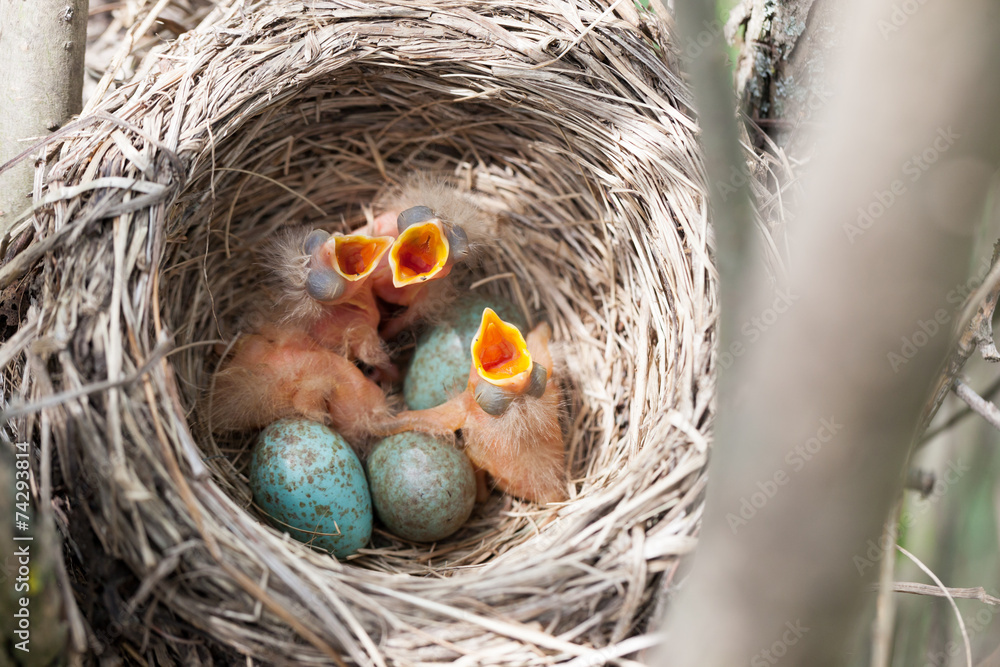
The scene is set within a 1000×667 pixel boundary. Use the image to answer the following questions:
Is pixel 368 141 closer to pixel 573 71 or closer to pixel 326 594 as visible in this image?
pixel 573 71

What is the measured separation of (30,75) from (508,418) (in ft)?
3.84

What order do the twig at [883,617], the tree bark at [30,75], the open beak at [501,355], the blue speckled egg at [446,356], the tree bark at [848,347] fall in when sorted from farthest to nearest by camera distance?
the blue speckled egg at [446,356]
the open beak at [501,355]
the tree bark at [30,75]
the twig at [883,617]
the tree bark at [848,347]

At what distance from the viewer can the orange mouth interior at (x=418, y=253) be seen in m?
1.46

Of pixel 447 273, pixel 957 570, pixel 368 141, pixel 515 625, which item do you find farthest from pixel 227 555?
pixel 957 570

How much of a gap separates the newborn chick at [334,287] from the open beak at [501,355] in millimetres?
290

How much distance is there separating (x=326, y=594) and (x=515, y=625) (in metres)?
0.28

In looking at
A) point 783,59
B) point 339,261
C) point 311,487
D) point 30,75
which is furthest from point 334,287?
point 783,59

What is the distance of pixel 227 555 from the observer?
1.00 meters

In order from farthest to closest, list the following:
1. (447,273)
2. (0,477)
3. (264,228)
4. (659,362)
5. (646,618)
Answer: (264,228)
(447,273)
(659,362)
(646,618)
(0,477)

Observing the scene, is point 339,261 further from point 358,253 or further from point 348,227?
point 348,227

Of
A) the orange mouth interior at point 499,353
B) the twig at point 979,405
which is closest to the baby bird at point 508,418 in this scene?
the orange mouth interior at point 499,353

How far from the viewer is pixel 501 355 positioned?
153 cm

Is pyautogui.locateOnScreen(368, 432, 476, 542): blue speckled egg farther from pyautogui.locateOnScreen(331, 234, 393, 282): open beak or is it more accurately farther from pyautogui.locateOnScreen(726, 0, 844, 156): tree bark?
pyautogui.locateOnScreen(726, 0, 844, 156): tree bark

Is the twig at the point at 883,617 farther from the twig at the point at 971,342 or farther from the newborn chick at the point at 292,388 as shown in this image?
the newborn chick at the point at 292,388
